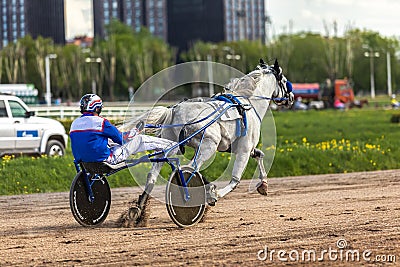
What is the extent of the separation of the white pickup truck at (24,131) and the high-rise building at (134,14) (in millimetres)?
161926

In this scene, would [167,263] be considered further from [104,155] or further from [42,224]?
[42,224]

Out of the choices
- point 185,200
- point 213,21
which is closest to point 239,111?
point 185,200

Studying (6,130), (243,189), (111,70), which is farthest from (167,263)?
(111,70)

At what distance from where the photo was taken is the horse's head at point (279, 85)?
45.0ft

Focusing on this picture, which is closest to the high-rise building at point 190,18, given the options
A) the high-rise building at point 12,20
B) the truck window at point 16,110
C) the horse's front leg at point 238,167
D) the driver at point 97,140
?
the high-rise building at point 12,20

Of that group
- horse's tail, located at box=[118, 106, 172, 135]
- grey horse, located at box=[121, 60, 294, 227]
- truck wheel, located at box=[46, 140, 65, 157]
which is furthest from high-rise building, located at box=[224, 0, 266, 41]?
horse's tail, located at box=[118, 106, 172, 135]

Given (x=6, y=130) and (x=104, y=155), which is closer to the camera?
(x=104, y=155)

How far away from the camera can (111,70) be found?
115625mm

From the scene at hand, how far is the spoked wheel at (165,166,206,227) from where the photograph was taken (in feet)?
36.9

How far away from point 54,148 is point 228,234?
15.9m

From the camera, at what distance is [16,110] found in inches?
993

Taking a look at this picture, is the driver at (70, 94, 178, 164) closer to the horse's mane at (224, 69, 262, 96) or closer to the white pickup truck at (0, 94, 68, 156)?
the horse's mane at (224, 69, 262, 96)

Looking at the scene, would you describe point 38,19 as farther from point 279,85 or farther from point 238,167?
point 238,167

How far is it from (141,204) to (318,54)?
364 feet
